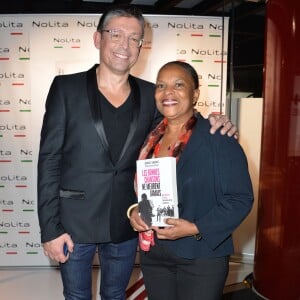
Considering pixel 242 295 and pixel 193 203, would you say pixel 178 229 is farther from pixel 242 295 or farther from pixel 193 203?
pixel 242 295

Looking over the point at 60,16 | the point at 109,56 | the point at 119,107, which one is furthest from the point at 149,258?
the point at 60,16

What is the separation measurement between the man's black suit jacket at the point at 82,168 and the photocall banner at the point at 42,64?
1.69m

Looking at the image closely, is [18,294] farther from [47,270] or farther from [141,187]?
[141,187]

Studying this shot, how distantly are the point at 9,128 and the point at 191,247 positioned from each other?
8.00ft

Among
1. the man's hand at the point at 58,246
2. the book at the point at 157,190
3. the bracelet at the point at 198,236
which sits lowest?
the man's hand at the point at 58,246

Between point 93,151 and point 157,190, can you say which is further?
point 93,151

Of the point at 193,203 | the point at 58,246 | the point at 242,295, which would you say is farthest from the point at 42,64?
the point at 242,295

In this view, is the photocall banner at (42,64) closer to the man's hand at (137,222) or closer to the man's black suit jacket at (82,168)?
the man's black suit jacket at (82,168)

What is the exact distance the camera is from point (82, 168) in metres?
1.59

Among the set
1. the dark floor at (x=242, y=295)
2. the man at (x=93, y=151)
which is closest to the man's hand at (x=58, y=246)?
the man at (x=93, y=151)

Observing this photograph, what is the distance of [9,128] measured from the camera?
128 inches

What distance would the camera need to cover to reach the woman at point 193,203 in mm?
1303

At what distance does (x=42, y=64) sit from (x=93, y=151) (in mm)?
1922

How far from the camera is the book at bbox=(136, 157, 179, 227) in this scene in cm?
129
